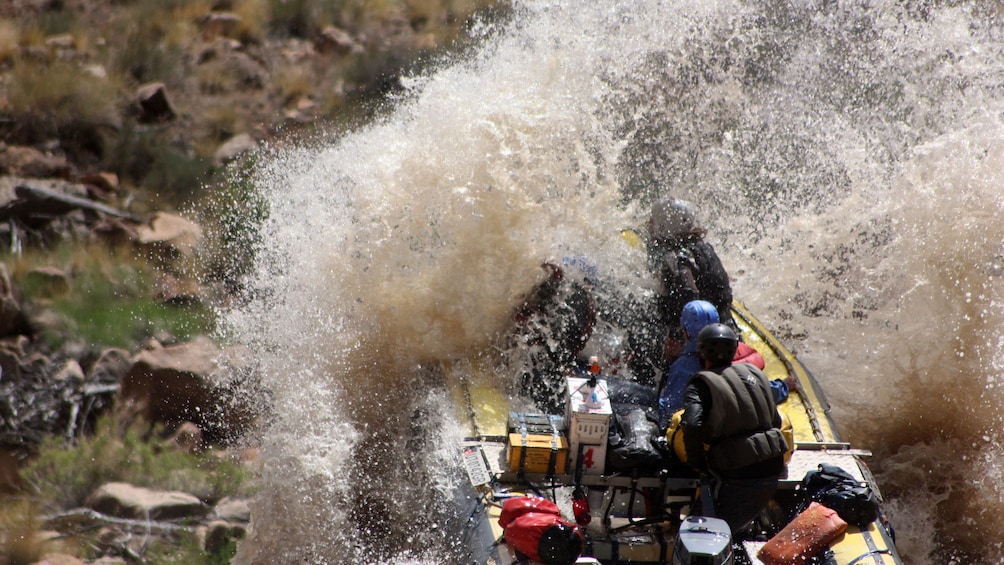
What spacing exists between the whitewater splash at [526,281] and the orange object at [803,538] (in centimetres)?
143

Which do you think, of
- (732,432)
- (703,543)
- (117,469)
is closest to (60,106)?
(117,469)

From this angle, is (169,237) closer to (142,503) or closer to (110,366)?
(110,366)

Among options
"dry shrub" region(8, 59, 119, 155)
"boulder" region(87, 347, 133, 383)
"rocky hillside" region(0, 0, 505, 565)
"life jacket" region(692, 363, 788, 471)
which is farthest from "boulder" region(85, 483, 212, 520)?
"dry shrub" region(8, 59, 119, 155)

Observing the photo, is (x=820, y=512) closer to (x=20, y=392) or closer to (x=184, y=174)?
(x=20, y=392)

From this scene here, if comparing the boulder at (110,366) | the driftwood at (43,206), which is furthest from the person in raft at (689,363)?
the driftwood at (43,206)

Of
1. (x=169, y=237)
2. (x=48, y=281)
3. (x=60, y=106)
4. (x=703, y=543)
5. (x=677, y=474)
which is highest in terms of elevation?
(x=60, y=106)

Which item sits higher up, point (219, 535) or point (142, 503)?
point (142, 503)

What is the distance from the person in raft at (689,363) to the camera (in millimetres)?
4578

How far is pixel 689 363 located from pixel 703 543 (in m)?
1.36

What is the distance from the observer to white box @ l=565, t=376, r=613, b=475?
4.02 meters

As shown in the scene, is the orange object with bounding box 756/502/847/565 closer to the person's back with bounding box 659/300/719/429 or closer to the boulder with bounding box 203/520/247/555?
the person's back with bounding box 659/300/719/429

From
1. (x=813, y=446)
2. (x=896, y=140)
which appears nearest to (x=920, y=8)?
(x=896, y=140)

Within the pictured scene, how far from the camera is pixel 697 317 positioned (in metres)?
4.72

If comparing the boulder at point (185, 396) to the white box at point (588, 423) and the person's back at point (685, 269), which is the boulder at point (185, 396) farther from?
the person's back at point (685, 269)
